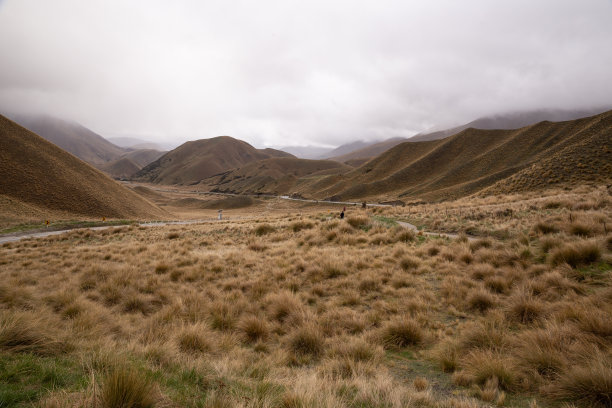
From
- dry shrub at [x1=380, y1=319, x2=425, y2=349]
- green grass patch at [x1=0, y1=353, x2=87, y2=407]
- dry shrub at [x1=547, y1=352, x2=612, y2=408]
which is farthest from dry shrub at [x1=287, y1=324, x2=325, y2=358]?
dry shrub at [x1=547, y1=352, x2=612, y2=408]

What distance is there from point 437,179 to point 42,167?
93906mm

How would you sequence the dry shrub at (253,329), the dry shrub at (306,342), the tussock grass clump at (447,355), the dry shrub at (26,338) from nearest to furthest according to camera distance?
the dry shrub at (26,338) < the tussock grass clump at (447,355) < the dry shrub at (306,342) < the dry shrub at (253,329)

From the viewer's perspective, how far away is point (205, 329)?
5.09m

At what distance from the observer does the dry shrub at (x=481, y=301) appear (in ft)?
18.1

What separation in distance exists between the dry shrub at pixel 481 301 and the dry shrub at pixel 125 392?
5952 mm

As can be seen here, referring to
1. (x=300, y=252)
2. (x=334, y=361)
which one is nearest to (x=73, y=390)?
(x=334, y=361)

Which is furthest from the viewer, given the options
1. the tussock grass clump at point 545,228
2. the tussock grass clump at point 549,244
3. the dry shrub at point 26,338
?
the tussock grass clump at point 545,228

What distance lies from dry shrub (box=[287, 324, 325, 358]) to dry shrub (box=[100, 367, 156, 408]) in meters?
2.50

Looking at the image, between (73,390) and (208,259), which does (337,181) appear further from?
(73,390)

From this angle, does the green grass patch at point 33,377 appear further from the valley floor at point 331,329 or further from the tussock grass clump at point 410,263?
the tussock grass clump at point 410,263

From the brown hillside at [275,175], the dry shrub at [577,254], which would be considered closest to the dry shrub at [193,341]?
the dry shrub at [577,254]

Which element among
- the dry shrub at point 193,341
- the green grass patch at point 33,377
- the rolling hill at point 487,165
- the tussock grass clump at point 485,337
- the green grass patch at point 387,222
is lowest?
the tussock grass clump at point 485,337

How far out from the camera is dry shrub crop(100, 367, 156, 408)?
2.34 metres

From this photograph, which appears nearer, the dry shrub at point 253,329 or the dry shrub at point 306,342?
the dry shrub at point 306,342
